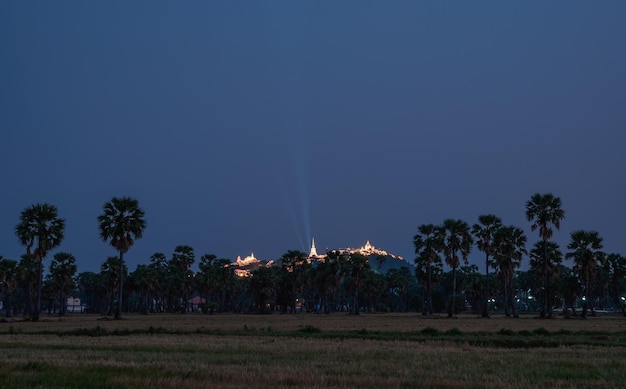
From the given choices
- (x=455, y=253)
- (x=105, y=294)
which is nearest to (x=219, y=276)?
(x=105, y=294)

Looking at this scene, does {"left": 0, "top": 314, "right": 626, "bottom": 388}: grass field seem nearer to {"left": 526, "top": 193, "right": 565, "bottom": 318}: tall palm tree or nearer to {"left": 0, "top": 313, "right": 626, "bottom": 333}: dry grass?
{"left": 0, "top": 313, "right": 626, "bottom": 333}: dry grass

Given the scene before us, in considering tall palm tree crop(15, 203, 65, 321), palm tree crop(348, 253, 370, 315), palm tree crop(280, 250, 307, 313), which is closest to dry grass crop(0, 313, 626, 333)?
tall palm tree crop(15, 203, 65, 321)

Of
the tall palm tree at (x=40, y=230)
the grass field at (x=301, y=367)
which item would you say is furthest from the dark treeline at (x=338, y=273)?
the grass field at (x=301, y=367)

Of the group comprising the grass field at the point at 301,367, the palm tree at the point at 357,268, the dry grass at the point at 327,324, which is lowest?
the dry grass at the point at 327,324

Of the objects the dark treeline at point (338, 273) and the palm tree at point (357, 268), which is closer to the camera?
the dark treeline at point (338, 273)

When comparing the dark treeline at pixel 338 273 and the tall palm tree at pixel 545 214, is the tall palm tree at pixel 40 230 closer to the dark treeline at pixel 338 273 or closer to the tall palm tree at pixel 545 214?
A: the dark treeline at pixel 338 273

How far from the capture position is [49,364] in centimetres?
1883

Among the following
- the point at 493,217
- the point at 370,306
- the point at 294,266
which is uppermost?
the point at 493,217

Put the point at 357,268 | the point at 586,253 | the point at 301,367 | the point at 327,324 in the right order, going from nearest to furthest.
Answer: the point at 301,367
the point at 327,324
the point at 586,253
the point at 357,268

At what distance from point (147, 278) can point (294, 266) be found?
33.8m

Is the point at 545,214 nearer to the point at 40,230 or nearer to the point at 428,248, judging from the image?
the point at 428,248

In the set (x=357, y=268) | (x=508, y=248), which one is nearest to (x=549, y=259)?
(x=508, y=248)

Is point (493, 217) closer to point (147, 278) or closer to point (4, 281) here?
point (147, 278)

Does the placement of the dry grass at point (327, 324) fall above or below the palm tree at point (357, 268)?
below
